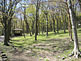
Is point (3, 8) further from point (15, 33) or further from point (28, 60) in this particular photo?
point (15, 33)

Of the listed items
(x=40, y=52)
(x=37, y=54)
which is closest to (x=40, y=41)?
(x=40, y=52)

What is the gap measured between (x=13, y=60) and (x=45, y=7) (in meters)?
13.6

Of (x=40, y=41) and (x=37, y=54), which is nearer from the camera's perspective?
(x=37, y=54)

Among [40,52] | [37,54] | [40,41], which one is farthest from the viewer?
[40,41]

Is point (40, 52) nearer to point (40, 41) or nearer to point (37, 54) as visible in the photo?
point (37, 54)

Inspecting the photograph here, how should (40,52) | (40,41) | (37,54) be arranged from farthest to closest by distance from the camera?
(40,41) < (40,52) < (37,54)

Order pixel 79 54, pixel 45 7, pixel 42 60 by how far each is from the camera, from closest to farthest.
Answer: pixel 79 54 < pixel 42 60 < pixel 45 7

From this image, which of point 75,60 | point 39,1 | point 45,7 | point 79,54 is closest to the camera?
point 75,60

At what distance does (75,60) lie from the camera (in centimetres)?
462

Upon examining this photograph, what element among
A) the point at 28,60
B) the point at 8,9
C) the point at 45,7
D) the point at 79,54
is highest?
the point at 45,7

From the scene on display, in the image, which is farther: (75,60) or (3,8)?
(3,8)

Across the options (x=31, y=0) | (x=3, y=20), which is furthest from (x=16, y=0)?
(x=31, y=0)

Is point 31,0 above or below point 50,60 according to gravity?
above

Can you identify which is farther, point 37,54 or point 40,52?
point 40,52
